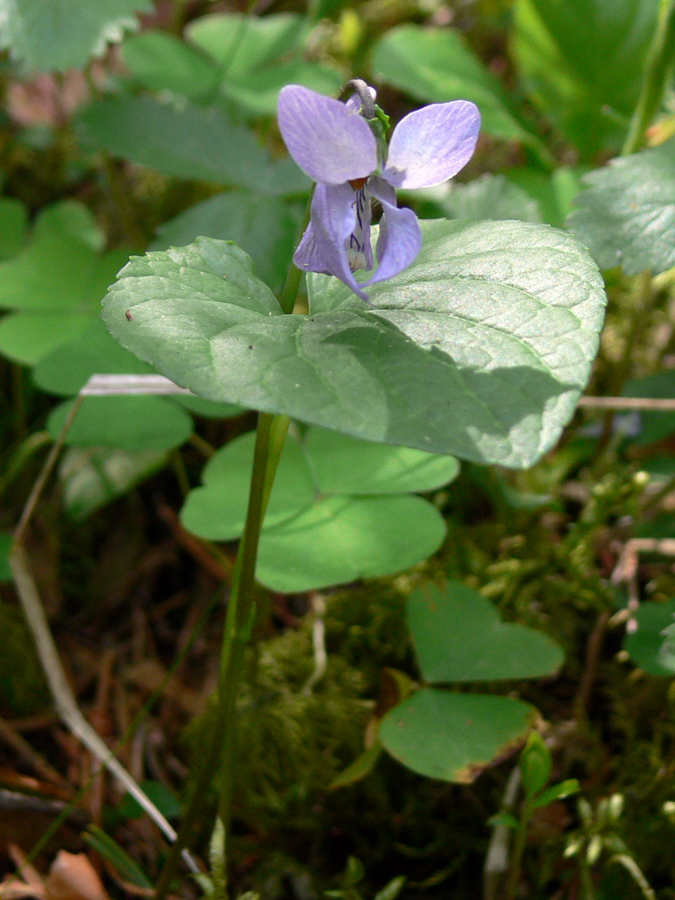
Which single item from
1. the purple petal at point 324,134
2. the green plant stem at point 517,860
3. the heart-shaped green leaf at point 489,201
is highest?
the purple petal at point 324,134

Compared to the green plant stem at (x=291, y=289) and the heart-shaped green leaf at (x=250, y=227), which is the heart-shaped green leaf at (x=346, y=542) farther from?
the heart-shaped green leaf at (x=250, y=227)

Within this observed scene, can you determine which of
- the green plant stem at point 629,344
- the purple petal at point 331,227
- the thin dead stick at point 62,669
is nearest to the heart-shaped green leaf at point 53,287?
the thin dead stick at point 62,669

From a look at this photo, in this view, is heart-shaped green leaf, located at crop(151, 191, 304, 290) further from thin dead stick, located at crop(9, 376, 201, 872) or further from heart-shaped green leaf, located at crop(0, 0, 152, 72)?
thin dead stick, located at crop(9, 376, 201, 872)

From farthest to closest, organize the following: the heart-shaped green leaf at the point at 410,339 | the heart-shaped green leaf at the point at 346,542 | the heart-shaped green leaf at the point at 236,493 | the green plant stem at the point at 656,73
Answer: the green plant stem at the point at 656,73 < the heart-shaped green leaf at the point at 236,493 < the heart-shaped green leaf at the point at 346,542 < the heart-shaped green leaf at the point at 410,339

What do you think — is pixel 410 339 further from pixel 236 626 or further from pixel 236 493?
pixel 236 493

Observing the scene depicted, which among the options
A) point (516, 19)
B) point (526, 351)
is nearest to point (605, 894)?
point (526, 351)

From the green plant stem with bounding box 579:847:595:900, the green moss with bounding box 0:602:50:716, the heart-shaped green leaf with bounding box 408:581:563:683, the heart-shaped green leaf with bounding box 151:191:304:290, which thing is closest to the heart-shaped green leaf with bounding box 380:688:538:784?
the heart-shaped green leaf with bounding box 408:581:563:683

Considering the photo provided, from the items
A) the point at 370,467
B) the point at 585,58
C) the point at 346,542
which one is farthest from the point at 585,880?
the point at 585,58

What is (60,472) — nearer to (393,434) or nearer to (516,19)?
(393,434)
